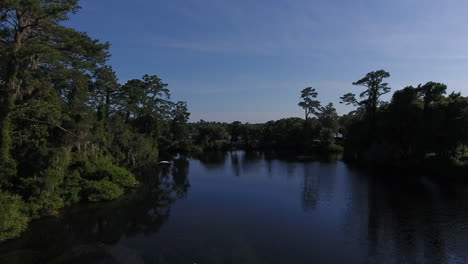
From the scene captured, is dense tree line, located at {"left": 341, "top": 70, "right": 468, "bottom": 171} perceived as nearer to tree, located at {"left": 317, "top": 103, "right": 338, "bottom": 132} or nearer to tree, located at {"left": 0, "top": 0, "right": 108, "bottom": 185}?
tree, located at {"left": 317, "top": 103, "right": 338, "bottom": 132}

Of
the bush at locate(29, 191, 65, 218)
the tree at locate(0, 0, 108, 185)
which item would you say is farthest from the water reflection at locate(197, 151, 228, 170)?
the tree at locate(0, 0, 108, 185)

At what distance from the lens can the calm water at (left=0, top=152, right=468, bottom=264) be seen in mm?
12250

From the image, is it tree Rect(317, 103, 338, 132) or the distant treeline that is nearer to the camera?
the distant treeline

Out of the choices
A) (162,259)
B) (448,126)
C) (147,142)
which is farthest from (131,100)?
(448,126)

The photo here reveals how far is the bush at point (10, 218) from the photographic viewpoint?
12656 millimetres

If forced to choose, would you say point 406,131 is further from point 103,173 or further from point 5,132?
point 5,132

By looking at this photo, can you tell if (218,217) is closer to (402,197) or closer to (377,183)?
(402,197)

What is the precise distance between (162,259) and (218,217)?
20.9ft

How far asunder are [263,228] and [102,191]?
1264 cm

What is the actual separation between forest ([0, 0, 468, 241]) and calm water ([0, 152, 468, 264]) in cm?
227

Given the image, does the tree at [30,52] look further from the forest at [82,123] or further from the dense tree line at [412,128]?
the dense tree line at [412,128]

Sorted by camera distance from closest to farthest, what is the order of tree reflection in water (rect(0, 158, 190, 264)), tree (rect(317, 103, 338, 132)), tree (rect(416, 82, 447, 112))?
tree reflection in water (rect(0, 158, 190, 264)) → tree (rect(416, 82, 447, 112)) → tree (rect(317, 103, 338, 132))

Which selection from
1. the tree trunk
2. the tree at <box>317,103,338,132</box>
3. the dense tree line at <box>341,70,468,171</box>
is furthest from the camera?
the tree at <box>317,103,338,132</box>

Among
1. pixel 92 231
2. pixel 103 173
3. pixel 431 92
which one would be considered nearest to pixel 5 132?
pixel 92 231
